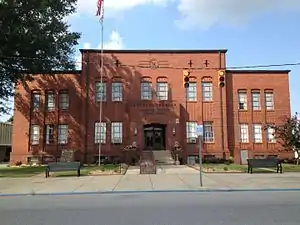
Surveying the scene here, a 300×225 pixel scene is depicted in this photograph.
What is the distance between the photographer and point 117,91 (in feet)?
141

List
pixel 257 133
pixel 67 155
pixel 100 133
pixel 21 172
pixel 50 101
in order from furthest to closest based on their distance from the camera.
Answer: pixel 50 101 < pixel 257 133 < pixel 100 133 < pixel 67 155 < pixel 21 172

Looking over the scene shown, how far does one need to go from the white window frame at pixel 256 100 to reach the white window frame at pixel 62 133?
20.1m

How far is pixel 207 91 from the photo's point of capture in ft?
142

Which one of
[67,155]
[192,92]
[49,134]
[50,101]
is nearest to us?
[67,155]

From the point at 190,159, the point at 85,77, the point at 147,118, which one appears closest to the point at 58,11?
the point at 85,77

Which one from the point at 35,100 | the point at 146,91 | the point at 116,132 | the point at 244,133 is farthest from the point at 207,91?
the point at 35,100

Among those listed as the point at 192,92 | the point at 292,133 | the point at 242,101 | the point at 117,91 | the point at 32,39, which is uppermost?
the point at 32,39

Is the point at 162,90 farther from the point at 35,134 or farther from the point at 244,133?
the point at 35,134

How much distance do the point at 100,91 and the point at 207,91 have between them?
1124 centimetres

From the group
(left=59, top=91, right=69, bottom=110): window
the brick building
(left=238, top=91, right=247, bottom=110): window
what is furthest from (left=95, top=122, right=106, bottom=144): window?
(left=238, top=91, right=247, bottom=110): window

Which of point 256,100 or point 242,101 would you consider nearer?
point 242,101

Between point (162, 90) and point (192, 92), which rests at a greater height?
point (162, 90)

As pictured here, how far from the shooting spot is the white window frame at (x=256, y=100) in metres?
44.3

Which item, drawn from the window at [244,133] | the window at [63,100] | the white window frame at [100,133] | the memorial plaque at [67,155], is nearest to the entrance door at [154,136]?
the white window frame at [100,133]
